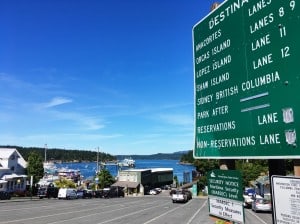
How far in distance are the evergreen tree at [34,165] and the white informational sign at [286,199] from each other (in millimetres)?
72007

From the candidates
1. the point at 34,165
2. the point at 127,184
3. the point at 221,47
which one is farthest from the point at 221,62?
the point at 127,184

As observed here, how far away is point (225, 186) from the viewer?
4.53 m

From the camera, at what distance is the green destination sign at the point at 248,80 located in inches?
135

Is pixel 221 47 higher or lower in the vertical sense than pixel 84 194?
higher

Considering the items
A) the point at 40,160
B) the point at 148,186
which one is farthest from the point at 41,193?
the point at 148,186

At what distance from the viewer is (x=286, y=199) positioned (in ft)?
10.1

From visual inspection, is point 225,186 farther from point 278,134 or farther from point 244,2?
point 244,2

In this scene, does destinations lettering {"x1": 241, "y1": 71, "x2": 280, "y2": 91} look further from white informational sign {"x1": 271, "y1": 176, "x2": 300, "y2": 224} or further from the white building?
the white building

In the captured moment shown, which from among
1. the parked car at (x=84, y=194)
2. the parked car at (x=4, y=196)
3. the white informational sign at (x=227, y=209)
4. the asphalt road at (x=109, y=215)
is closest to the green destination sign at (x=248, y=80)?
the white informational sign at (x=227, y=209)

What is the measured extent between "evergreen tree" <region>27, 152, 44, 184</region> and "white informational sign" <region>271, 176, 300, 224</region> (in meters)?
72.0

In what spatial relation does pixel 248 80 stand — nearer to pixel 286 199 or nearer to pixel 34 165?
pixel 286 199

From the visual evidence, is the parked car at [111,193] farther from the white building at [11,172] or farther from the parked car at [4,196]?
the parked car at [4,196]

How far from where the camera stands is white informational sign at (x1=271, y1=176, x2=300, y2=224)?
3.01 m

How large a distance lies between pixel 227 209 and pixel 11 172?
234 feet
